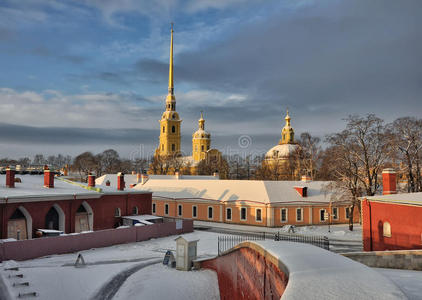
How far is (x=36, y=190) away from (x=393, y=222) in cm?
2658

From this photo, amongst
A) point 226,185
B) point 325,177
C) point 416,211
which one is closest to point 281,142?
point 325,177

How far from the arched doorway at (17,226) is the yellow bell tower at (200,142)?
91.2 metres

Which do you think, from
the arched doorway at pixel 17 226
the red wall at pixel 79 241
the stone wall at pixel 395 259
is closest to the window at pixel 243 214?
the red wall at pixel 79 241

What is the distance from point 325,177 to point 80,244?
47.1m

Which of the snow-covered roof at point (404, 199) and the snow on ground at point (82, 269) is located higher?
the snow-covered roof at point (404, 199)

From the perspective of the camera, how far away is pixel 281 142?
102 meters

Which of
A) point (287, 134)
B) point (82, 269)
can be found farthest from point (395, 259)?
point (287, 134)

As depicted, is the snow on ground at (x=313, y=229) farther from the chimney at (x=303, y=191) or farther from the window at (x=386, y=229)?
the window at (x=386, y=229)

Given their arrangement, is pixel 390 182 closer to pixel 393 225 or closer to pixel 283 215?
pixel 393 225

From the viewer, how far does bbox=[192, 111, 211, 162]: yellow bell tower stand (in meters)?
118

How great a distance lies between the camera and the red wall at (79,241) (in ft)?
68.3

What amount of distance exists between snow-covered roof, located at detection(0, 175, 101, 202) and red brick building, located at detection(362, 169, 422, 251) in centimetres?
2183

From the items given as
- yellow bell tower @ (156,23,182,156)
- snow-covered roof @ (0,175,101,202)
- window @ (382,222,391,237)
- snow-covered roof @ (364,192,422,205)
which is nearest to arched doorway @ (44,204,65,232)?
snow-covered roof @ (0,175,101,202)

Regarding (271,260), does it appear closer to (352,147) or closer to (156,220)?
(156,220)
